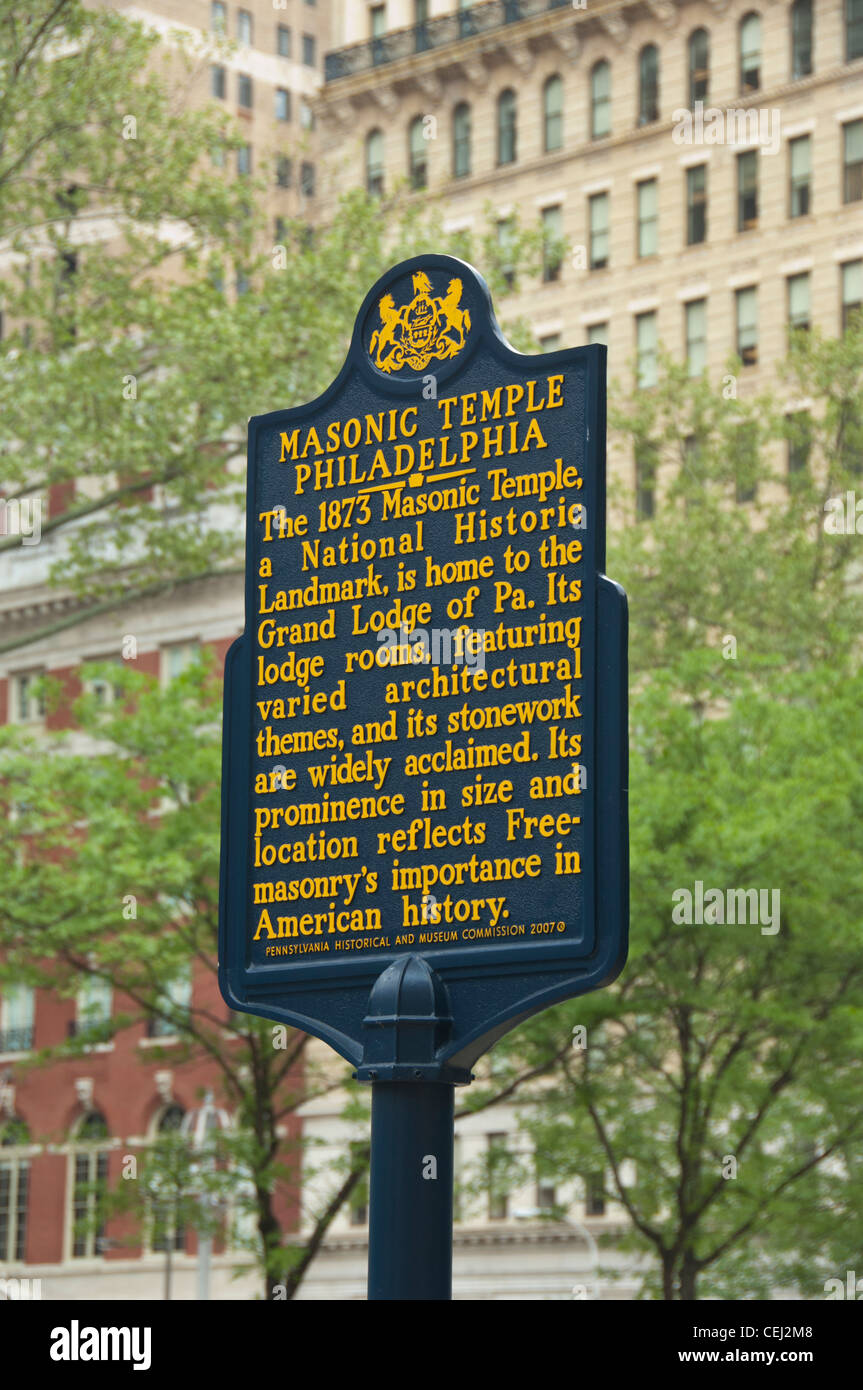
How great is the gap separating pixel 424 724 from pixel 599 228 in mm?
58493

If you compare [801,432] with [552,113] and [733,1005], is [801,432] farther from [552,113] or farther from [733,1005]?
[552,113]

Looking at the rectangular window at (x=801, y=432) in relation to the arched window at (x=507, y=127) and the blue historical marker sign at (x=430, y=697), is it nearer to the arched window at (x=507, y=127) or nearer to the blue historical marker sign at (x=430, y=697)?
the arched window at (x=507, y=127)

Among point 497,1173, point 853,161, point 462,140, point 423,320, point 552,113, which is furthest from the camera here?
point 462,140

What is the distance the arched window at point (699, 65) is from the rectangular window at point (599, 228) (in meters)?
3.76

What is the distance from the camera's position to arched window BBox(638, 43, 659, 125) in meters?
67.7

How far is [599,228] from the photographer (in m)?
68.2

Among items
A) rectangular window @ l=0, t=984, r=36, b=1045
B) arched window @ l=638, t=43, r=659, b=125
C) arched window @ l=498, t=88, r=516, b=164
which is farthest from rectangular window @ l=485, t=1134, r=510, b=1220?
arched window @ l=498, t=88, r=516, b=164

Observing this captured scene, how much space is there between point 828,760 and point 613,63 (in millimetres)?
42013

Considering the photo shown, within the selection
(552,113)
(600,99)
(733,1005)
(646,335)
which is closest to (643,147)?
(600,99)

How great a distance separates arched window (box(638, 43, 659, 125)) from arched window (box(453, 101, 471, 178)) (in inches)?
244

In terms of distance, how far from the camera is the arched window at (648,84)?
222 ft

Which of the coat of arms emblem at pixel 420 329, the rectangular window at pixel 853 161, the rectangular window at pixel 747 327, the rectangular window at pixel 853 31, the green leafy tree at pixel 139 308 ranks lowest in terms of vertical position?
the coat of arms emblem at pixel 420 329

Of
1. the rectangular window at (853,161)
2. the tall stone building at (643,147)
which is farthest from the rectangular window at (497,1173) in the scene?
the rectangular window at (853,161)

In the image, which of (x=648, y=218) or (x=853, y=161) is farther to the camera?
(x=648, y=218)
